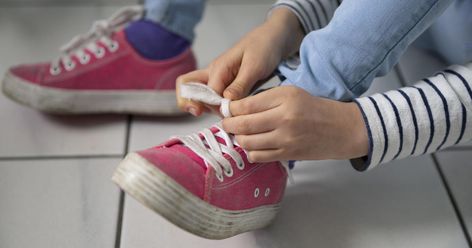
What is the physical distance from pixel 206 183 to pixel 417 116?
211 millimetres

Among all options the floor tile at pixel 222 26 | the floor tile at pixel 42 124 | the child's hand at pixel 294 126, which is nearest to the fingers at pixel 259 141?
the child's hand at pixel 294 126

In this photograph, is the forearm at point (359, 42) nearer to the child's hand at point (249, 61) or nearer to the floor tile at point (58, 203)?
the child's hand at point (249, 61)

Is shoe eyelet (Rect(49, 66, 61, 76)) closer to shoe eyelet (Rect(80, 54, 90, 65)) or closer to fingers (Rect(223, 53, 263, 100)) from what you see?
shoe eyelet (Rect(80, 54, 90, 65))

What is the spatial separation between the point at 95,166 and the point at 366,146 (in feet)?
1.11

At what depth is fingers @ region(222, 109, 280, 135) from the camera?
0.57m

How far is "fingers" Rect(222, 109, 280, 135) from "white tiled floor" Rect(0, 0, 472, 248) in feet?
0.48

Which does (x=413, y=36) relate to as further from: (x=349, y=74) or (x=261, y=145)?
(x=261, y=145)

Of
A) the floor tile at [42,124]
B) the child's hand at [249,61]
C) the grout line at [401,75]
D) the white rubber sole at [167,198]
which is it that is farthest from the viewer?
the grout line at [401,75]

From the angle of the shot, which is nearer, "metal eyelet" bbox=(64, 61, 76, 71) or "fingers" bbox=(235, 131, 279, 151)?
"fingers" bbox=(235, 131, 279, 151)

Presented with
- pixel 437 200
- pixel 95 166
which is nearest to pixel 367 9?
pixel 437 200

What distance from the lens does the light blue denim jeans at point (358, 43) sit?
567mm

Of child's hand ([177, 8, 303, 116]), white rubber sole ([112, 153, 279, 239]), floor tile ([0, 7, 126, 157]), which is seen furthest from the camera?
floor tile ([0, 7, 126, 157])

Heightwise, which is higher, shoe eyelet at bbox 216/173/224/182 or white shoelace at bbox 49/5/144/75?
white shoelace at bbox 49/5/144/75

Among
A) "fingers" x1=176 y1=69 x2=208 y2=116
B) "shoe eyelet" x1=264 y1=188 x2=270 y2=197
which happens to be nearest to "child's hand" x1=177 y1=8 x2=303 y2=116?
"fingers" x1=176 y1=69 x2=208 y2=116
